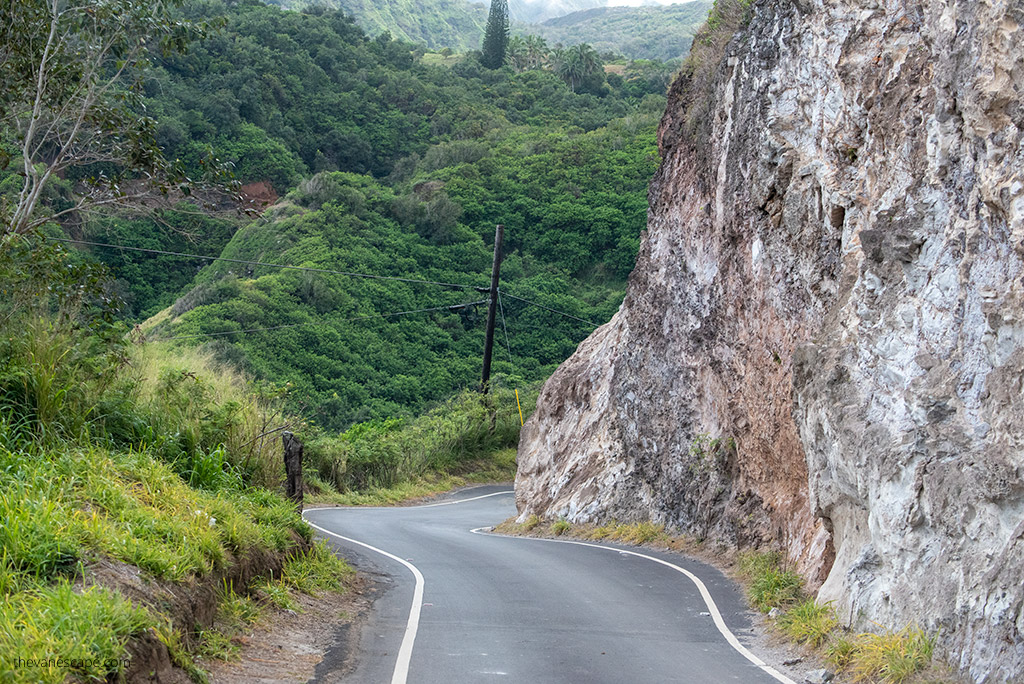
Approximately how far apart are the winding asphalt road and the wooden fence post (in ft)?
6.02

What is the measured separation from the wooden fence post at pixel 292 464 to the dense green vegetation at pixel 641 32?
469 feet

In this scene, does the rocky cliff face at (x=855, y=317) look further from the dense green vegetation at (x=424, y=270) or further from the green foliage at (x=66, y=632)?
the dense green vegetation at (x=424, y=270)

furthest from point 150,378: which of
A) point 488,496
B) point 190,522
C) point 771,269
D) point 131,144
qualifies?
point 488,496

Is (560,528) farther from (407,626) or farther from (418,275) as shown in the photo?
(418,275)

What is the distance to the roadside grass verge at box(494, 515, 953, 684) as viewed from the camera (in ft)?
24.1

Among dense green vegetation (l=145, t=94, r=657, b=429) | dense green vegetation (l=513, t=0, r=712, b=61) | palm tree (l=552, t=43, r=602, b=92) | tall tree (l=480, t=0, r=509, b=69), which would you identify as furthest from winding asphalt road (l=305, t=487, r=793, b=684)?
dense green vegetation (l=513, t=0, r=712, b=61)

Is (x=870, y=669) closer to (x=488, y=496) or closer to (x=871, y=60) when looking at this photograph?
(x=871, y=60)

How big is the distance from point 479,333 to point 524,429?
25863 mm

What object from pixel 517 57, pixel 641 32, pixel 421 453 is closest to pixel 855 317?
pixel 421 453

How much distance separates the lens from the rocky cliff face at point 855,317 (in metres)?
7.32

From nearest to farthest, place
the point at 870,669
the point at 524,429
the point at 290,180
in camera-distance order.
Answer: the point at 870,669
the point at 524,429
the point at 290,180

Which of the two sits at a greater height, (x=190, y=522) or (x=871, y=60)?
(x=871, y=60)

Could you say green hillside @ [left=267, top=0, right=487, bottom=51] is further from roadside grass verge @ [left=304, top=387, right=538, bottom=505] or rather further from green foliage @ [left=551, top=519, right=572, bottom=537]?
green foliage @ [left=551, top=519, right=572, bottom=537]

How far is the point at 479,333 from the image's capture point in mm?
51406
